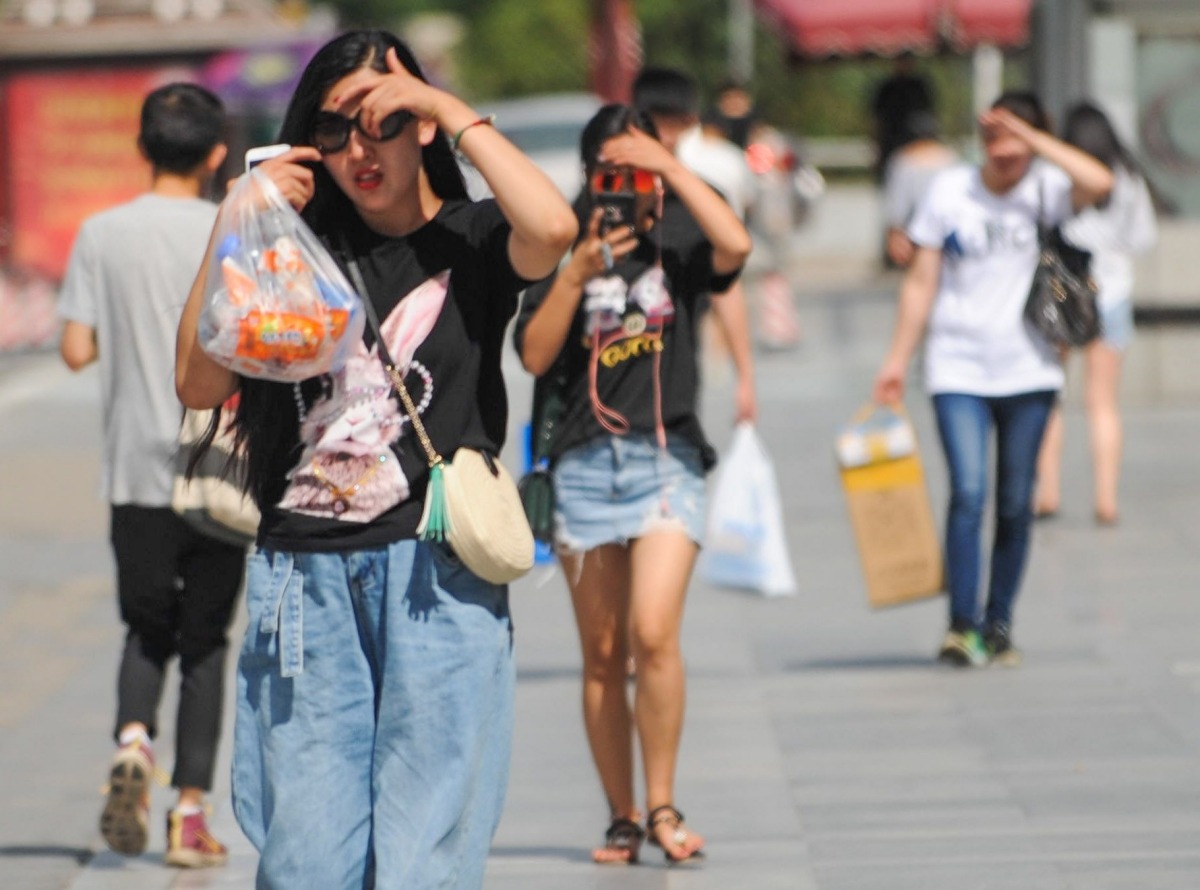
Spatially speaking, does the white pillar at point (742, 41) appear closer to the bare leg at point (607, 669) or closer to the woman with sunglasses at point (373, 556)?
the bare leg at point (607, 669)

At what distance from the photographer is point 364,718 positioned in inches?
143

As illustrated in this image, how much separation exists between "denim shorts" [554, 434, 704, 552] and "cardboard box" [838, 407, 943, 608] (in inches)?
81.1

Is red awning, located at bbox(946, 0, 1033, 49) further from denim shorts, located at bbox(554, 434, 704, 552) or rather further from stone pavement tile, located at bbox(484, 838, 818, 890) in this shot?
stone pavement tile, located at bbox(484, 838, 818, 890)

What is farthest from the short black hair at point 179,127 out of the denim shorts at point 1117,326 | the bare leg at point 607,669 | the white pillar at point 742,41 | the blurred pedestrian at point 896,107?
the white pillar at point 742,41

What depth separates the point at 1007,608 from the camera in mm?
7559

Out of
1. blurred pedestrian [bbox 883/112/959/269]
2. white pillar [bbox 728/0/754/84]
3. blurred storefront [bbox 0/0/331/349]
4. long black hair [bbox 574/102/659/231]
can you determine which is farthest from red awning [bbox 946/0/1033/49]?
long black hair [bbox 574/102/659/231]

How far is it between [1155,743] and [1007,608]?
1.19 m

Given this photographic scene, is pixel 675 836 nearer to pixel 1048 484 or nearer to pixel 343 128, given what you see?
pixel 343 128

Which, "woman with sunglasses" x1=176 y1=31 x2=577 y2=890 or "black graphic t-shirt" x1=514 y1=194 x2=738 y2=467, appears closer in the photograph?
"woman with sunglasses" x1=176 y1=31 x2=577 y2=890

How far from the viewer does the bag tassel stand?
3562mm

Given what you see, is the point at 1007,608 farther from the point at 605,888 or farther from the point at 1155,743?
the point at 605,888

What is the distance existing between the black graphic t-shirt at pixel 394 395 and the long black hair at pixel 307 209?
1.0 inches

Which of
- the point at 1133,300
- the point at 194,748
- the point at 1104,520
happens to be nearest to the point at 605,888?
the point at 194,748

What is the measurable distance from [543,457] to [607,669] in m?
0.52
